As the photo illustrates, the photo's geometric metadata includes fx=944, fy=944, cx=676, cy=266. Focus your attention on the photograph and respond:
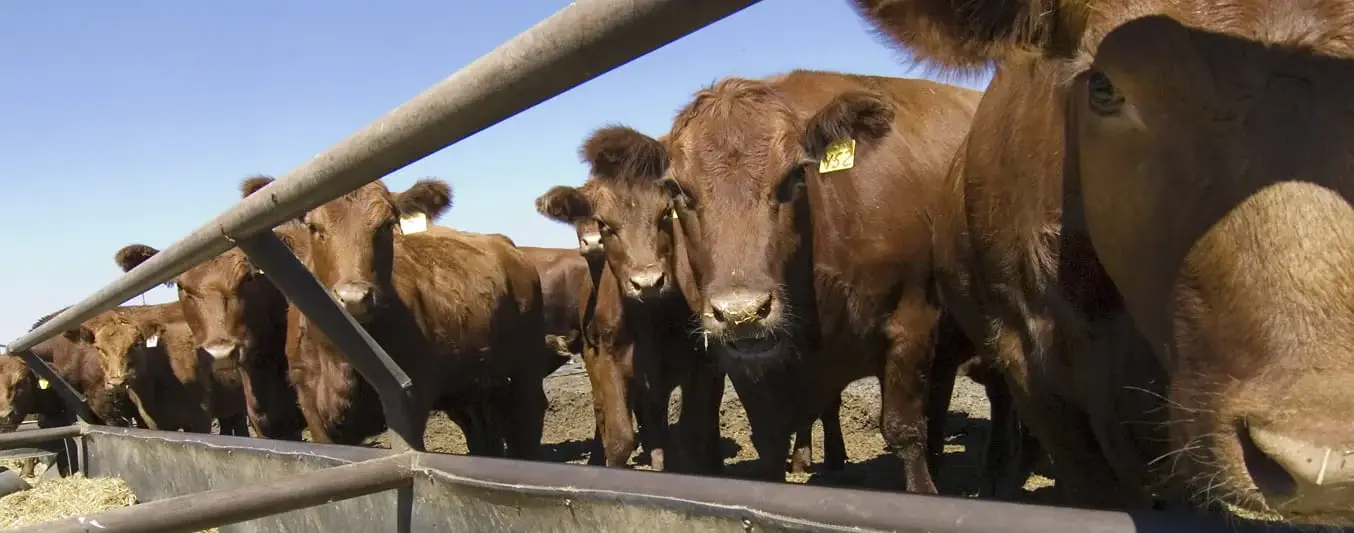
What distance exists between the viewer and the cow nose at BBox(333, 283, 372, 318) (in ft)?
16.0

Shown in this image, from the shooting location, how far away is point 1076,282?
2.31 m

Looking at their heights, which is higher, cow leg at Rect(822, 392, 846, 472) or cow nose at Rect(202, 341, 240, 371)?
cow nose at Rect(202, 341, 240, 371)

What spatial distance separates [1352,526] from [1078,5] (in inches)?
41.6

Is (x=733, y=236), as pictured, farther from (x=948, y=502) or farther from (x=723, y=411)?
(x=723, y=411)

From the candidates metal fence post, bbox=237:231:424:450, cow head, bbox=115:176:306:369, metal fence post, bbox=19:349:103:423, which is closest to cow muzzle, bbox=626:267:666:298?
metal fence post, bbox=237:231:424:450

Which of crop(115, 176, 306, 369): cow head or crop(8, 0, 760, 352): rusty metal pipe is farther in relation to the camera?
crop(115, 176, 306, 369): cow head

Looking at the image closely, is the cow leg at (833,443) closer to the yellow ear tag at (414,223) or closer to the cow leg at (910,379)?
the cow leg at (910,379)

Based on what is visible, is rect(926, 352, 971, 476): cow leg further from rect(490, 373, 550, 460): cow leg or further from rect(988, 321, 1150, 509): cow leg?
rect(490, 373, 550, 460): cow leg

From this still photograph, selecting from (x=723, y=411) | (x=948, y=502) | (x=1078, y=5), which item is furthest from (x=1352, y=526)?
(x=723, y=411)

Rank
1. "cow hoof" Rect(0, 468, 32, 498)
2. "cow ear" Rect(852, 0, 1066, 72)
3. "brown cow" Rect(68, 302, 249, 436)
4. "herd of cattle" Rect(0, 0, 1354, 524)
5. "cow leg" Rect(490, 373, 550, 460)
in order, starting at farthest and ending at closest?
"brown cow" Rect(68, 302, 249, 436) < "cow leg" Rect(490, 373, 550, 460) < "cow hoof" Rect(0, 468, 32, 498) < "cow ear" Rect(852, 0, 1066, 72) < "herd of cattle" Rect(0, 0, 1354, 524)

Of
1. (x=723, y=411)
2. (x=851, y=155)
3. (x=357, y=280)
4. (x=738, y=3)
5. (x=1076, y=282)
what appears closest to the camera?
(x=738, y=3)

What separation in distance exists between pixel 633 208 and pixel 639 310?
69cm

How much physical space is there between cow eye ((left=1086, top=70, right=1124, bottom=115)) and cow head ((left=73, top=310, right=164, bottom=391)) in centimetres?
1009

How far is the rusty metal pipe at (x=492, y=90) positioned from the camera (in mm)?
984
